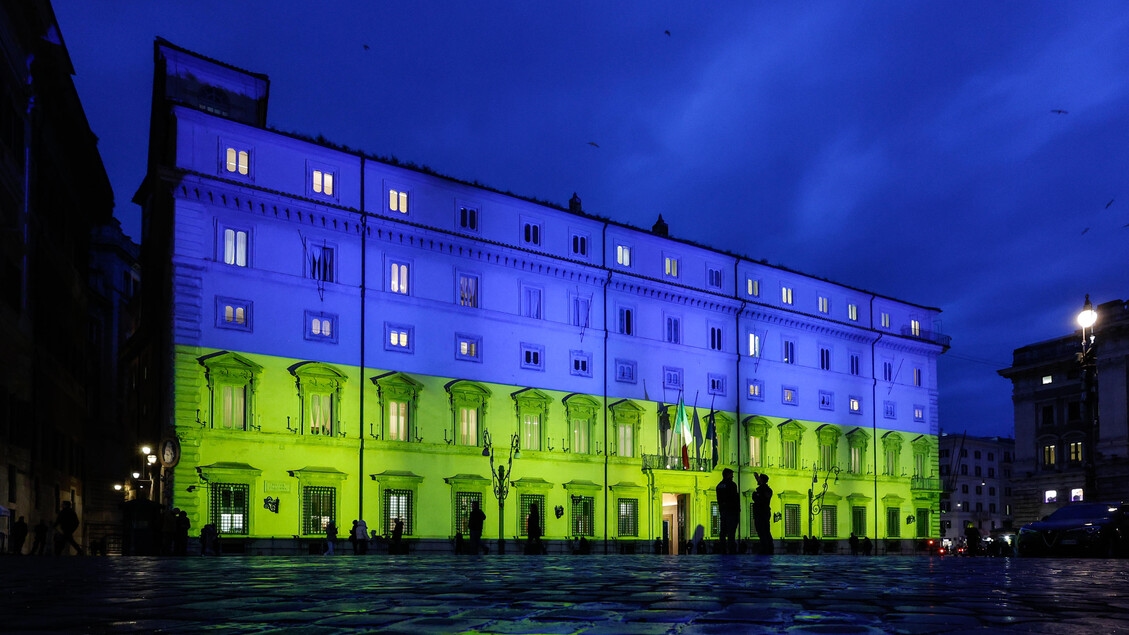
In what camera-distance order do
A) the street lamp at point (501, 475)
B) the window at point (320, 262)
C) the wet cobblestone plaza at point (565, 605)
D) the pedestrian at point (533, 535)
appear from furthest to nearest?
the street lamp at point (501, 475) < the window at point (320, 262) < the pedestrian at point (533, 535) < the wet cobblestone plaza at point (565, 605)

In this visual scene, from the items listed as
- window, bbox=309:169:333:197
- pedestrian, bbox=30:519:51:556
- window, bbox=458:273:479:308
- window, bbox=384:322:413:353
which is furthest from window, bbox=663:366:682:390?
pedestrian, bbox=30:519:51:556

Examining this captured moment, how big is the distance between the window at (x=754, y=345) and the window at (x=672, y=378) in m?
5.64

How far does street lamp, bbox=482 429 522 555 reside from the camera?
4719 centimetres

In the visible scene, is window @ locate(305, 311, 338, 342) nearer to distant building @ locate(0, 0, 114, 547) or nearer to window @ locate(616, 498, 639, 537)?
distant building @ locate(0, 0, 114, 547)

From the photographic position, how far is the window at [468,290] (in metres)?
47.8

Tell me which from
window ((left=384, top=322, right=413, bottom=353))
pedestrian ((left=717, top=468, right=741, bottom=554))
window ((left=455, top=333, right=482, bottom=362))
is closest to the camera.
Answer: pedestrian ((left=717, top=468, right=741, bottom=554))

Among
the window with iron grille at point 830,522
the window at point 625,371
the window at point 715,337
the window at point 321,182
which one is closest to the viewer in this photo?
the window at point 321,182

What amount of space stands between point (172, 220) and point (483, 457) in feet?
51.6

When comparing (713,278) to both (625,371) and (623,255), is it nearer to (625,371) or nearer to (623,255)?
(623,255)

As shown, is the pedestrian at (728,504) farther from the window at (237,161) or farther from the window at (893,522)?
the window at (893,522)

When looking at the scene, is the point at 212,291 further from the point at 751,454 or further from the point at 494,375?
the point at 751,454

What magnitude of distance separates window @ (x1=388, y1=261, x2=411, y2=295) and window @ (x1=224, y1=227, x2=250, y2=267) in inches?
239

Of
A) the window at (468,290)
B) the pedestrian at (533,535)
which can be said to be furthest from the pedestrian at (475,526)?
the window at (468,290)

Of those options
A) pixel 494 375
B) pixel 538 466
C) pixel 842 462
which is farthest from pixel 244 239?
pixel 842 462
